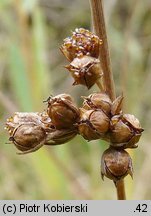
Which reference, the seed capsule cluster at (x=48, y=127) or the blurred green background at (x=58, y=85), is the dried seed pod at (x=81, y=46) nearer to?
the seed capsule cluster at (x=48, y=127)

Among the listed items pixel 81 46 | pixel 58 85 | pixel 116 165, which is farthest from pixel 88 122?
pixel 58 85

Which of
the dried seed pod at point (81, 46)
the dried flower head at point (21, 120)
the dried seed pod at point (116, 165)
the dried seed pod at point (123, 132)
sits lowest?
the dried seed pod at point (116, 165)

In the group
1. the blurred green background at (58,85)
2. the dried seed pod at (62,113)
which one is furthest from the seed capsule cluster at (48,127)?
the blurred green background at (58,85)

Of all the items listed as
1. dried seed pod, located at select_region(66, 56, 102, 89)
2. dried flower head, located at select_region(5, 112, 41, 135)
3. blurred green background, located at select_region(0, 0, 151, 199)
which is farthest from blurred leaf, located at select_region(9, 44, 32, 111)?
dried seed pod, located at select_region(66, 56, 102, 89)

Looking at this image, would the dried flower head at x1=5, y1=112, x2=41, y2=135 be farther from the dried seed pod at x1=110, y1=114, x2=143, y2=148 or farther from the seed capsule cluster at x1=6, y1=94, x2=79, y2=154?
the dried seed pod at x1=110, y1=114, x2=143, y2=148

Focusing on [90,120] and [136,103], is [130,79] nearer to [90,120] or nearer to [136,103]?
[136,103]

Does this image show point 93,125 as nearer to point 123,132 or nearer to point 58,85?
point 123,132
